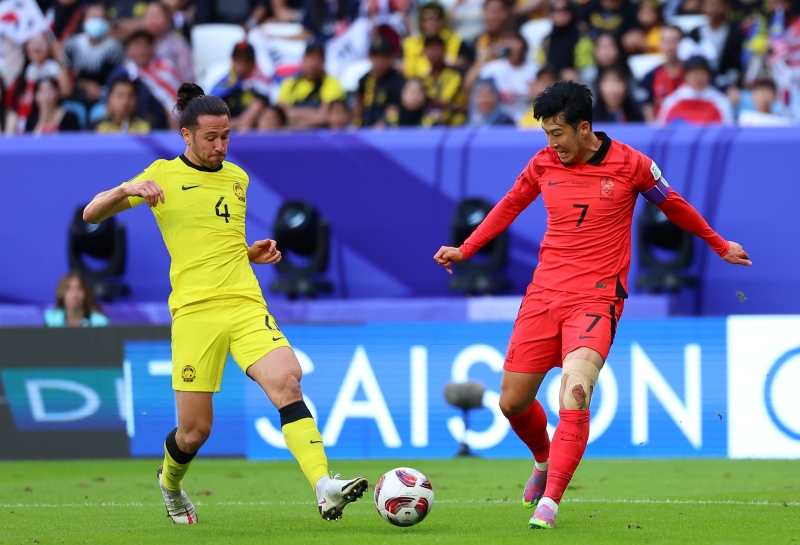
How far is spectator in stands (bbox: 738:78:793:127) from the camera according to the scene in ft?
45.8

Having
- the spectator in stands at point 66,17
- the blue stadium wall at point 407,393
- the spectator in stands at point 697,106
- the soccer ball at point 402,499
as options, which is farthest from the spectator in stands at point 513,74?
the soccer ball at point 402,499

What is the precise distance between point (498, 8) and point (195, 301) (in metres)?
9.10

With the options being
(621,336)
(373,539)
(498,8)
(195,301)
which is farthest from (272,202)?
(373,539)

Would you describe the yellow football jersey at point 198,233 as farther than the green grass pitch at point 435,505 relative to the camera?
Yes

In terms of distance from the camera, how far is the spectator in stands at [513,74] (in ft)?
48.2

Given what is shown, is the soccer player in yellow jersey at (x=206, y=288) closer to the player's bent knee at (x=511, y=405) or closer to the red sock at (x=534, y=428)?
the player's bent knee at (x=511, y=405)

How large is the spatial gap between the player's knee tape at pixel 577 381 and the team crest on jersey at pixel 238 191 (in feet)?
6.71

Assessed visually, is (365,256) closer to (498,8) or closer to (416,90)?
(416,90)

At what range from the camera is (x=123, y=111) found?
15117 millimetres

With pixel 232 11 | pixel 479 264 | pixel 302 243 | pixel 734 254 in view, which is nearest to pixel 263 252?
pixel 734 254

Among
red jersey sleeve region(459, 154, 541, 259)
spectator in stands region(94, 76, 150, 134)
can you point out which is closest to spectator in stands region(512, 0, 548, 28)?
spectator in stands region(94, 76, 150, 134)

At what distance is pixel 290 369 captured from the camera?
6.85m

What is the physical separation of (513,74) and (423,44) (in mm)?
1393

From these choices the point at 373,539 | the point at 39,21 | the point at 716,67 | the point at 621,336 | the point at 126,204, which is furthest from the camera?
the point at 39,21
